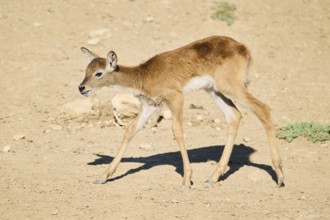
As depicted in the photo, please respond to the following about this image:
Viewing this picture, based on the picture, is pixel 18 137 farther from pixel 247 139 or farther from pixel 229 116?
pixel 247 139

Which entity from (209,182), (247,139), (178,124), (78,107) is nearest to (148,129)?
(78,107)

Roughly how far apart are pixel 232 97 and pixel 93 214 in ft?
10.9

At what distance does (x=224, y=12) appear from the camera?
18344mm

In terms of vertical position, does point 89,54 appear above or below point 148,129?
above

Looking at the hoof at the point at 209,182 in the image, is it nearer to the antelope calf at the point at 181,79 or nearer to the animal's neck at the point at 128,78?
the antelope calf at the point at 181,79

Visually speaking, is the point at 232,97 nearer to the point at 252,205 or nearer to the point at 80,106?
the point at 252,205

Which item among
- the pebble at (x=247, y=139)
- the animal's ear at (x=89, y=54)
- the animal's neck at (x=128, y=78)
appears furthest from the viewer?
the pebble at (x=247, y=139)

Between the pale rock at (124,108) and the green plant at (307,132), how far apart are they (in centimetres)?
322

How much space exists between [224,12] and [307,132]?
715 cm

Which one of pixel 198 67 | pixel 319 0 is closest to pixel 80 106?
pixel 198 67

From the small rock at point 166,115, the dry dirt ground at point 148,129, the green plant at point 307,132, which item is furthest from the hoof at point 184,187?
the small rock at point 166,115

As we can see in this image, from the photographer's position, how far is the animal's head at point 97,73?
10438 mm

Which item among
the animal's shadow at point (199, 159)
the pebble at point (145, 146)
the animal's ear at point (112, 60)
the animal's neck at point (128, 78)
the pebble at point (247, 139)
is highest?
the animal's ear at point (112, 60)

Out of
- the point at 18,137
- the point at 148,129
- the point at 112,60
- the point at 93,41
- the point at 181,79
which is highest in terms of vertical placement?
the point at 112,60
